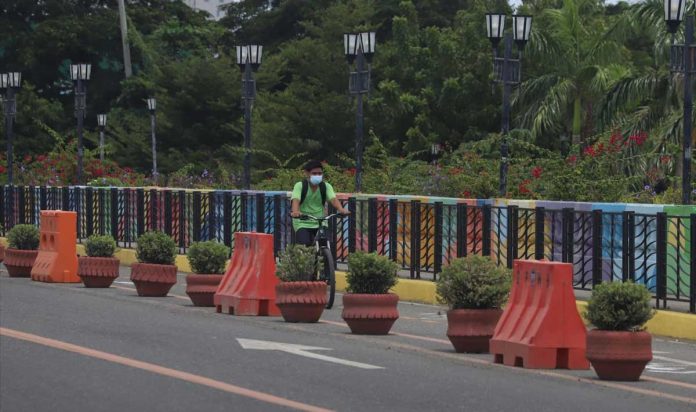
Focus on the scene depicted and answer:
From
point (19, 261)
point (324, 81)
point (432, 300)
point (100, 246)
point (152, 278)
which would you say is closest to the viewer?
point (152, 278)

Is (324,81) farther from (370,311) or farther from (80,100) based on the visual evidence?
(370,311)

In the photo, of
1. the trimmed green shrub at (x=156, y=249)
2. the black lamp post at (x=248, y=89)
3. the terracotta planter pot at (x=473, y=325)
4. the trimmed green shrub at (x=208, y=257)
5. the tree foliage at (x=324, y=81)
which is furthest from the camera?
the tree foliage at (x=324, y=81)

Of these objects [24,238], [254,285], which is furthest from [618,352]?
[24,238]

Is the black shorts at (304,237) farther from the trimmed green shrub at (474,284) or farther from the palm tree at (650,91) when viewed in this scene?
the palm tree at (650,91)

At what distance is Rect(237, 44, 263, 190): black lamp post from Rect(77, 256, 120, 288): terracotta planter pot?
13.6 metres

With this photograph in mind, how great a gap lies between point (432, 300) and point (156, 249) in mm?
3716

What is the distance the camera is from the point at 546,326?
1270 centimetres

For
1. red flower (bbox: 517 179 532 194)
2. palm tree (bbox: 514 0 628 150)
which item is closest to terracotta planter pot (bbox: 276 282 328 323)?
red flower (bbox: 517 179 532 194)

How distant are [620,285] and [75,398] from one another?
4.42 m

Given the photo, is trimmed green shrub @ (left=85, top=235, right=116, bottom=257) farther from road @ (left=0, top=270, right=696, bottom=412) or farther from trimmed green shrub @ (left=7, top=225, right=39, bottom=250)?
road @ (left=0, top=270, right=696, bottom=412)

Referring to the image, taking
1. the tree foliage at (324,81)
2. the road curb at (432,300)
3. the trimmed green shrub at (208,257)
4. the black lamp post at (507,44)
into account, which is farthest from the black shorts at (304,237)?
the tree foliage at (324,81)

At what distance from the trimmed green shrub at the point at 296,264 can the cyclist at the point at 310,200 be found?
6.70 ft

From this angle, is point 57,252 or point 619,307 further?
point 57,252

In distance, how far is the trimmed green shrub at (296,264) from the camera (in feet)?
54.0
